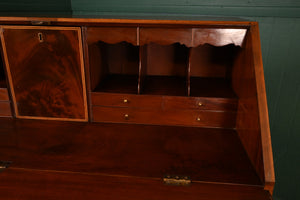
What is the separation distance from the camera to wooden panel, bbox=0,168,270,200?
0.86 meters

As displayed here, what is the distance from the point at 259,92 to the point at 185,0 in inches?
42.6

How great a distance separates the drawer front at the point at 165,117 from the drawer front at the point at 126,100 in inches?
1.1

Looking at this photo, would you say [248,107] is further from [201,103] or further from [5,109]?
[5,109]

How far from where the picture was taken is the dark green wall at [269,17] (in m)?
1.74

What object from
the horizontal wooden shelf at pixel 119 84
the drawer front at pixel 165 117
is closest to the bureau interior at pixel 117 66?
the horizontal wooden shelf at pixel 119 84

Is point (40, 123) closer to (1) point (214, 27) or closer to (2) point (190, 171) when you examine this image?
(2) point (190, 171)

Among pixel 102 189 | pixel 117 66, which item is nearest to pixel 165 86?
pixel 117 66

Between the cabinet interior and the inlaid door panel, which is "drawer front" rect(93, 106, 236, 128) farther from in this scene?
the inlaid door panel

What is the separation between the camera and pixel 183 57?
170 centimetres

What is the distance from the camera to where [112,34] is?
1235 millimetres

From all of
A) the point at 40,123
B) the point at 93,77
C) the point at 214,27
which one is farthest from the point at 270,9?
the point at 40,123

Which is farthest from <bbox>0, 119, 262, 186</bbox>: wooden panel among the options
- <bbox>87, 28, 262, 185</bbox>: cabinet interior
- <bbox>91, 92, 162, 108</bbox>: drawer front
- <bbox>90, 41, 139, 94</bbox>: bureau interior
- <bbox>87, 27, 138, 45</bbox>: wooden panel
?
<bbox>87, 27, 138, 45</bbox>: wooden panel

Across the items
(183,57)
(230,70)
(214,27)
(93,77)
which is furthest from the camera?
(183,57)

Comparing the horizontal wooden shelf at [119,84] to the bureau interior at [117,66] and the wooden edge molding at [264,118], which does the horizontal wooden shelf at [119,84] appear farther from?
the wooden edge molding at [264,118]
